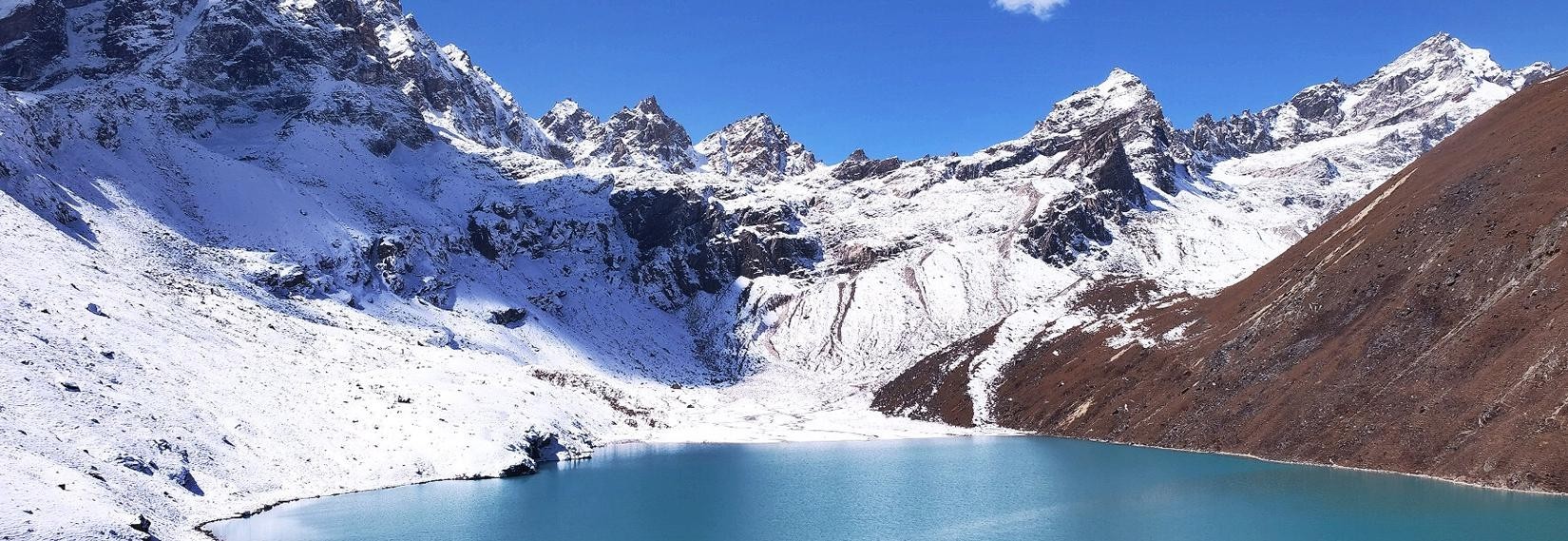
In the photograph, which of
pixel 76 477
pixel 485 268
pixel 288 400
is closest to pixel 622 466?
pixel 288 400

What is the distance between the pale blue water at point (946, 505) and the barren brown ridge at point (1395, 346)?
4889mm

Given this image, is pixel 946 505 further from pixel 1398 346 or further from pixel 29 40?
pixel 29 40

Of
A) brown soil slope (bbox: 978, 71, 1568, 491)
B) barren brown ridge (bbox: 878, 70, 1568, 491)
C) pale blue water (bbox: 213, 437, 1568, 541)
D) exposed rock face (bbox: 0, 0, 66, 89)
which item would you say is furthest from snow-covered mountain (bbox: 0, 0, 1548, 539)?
brown soil slope (bbox: 978, 71, 1568, 491)

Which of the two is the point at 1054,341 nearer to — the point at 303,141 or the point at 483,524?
the point at 483,524

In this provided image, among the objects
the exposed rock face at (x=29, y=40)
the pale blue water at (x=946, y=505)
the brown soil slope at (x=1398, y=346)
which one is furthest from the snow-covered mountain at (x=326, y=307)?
the brown soil slope at (x=1398, y=346)

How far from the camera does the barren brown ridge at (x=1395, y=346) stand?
220ft

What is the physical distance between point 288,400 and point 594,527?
37989mm

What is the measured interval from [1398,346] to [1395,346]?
0.87 feet

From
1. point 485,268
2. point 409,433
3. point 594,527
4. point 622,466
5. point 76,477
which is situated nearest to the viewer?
point 76,477

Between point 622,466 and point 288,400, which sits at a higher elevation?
point 288,400

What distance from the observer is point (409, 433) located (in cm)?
8369

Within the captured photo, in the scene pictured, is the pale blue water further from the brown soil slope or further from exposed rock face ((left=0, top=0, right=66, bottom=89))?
exposed rock face ((left=0, top=0, right=66, bottom=89))

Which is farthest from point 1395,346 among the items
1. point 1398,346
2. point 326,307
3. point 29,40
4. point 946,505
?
point 29,40

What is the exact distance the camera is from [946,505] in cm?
6644
